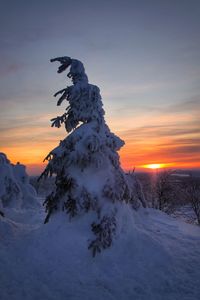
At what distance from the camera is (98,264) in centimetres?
1233

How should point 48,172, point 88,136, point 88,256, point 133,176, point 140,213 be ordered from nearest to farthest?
point 88,256 → point 88,136 → point 48,172 → point 140,213 → point 133,176

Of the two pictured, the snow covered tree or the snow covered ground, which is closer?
the snow covered ground

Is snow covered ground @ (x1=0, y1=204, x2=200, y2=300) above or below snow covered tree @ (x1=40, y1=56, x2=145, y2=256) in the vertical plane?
below

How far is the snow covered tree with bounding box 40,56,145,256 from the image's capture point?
13.8 m

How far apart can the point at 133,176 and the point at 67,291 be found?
9.87m

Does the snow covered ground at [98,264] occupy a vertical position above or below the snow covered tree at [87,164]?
below

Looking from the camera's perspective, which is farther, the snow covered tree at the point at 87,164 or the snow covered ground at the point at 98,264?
the snow covered tree at the point at 87,164

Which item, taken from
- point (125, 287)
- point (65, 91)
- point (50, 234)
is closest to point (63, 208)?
point (50, 234)

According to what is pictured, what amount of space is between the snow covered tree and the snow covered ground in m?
0.74

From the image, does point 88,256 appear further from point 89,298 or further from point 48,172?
point 48,172

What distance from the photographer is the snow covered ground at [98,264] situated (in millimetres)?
10469

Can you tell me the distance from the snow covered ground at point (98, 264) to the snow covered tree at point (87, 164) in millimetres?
740

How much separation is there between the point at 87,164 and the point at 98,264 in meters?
4.62

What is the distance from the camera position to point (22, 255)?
1342 cm
